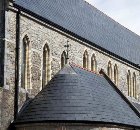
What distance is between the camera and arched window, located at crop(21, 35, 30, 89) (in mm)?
20016

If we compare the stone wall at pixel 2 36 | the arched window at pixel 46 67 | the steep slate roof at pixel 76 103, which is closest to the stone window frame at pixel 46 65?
the arched window at pixel 46 67

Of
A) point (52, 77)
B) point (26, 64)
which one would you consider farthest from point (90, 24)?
point (26, 64)

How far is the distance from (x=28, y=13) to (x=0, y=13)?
1634 mm

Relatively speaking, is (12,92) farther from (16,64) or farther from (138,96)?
(138,96)

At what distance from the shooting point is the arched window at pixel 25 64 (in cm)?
2002

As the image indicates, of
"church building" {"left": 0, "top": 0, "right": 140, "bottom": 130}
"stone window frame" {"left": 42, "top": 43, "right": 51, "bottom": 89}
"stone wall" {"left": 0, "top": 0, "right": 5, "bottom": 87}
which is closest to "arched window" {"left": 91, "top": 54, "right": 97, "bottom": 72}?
"church building" {"left": 0, "top": 0, "right": 140, "bottom": 130}

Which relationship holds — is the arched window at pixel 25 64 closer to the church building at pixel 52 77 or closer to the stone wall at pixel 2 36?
the church building at pixel 52 77

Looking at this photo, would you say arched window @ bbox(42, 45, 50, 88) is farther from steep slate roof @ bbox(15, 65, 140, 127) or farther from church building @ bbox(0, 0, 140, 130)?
steep slate roof @ bbox(15, 65, 140, 127)

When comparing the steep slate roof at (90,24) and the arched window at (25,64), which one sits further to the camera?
the steep slate roof at (90,24)

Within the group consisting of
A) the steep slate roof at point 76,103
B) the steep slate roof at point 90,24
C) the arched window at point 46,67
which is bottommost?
the steep slate roof at point 76,103

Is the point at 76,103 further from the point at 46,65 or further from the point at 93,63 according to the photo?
the point at 93,63

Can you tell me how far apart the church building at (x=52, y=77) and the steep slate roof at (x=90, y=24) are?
8 centimetres

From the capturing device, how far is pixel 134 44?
34.2 m

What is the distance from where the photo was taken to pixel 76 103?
58.1 feet
